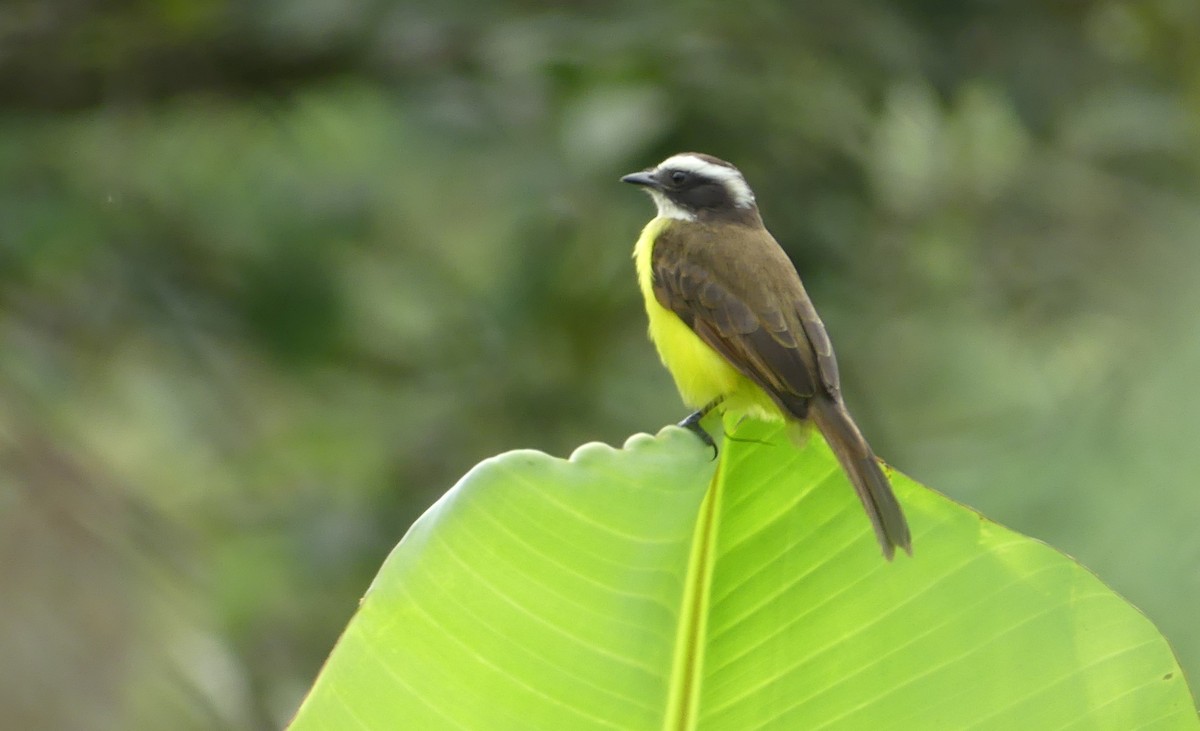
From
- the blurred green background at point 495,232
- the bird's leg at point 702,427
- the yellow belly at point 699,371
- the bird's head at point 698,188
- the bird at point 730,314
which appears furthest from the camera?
the blurred green background at point 495,232

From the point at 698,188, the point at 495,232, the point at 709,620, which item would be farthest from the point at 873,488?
the point at 495,232

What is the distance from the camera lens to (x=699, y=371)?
10.4 feet

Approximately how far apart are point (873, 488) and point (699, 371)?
1.32m

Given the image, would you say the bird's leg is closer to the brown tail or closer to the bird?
the bird

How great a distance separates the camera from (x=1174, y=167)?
218 inches

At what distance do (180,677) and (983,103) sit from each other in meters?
3.29

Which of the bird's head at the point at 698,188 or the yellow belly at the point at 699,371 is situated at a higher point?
the bird's head at the point at 698,188

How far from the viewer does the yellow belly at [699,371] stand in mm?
3115

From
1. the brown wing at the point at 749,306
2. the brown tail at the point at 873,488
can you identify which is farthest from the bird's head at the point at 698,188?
the brown tail at the point at 873,488

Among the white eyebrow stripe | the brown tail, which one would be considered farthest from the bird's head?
the brown tail

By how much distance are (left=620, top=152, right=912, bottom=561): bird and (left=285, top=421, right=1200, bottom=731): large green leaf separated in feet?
1.68

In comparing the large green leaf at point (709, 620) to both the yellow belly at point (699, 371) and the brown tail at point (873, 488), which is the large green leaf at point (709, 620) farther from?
the yellow belly at point (699, 371)

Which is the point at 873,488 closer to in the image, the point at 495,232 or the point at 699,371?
the point at 699,371

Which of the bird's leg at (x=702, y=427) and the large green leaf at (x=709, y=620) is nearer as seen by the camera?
the large green leaf at (x=709, y=620)
